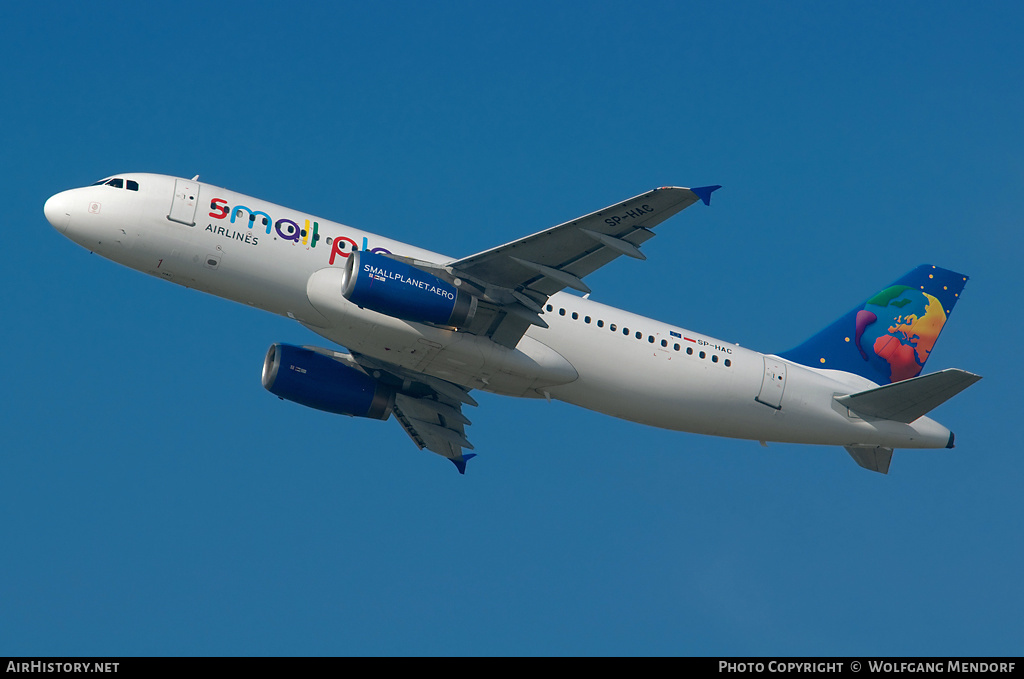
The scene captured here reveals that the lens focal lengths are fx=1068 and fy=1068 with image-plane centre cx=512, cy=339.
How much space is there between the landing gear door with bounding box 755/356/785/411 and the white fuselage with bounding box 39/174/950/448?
47 millimetres

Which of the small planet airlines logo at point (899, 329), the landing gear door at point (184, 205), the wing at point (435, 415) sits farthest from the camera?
the small planet airlines logo at point (899, 329)

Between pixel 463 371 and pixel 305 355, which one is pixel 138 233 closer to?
pixel 305 355

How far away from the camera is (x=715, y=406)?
3459cm

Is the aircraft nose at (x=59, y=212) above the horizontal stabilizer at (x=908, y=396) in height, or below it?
above

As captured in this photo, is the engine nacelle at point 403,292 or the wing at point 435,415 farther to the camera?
the wing at point 435,415

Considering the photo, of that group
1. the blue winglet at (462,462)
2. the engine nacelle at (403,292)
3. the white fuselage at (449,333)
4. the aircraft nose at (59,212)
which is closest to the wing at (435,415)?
the blue winglet at (462,462)

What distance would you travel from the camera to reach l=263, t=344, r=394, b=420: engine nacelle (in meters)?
36.1

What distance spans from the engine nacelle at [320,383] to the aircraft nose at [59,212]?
808cm

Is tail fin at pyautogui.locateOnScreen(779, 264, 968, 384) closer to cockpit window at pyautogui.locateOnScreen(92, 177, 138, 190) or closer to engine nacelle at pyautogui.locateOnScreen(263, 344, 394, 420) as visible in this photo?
engine nacelle at pyautogui.locateOnScreen(263, 344, 394, 420)

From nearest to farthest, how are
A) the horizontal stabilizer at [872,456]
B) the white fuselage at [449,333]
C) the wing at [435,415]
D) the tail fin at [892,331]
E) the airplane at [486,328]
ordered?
the airplane at [486,328], the white fuselage at [449,333], the horizontal stabilizer at [872,456], the wing at [435,415], the tail fin at [892,331]

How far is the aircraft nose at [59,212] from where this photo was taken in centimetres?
3117

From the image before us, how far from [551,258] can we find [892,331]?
15.6 metres

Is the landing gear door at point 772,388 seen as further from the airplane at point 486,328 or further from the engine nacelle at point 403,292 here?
the engine nacelle at point 403,292
